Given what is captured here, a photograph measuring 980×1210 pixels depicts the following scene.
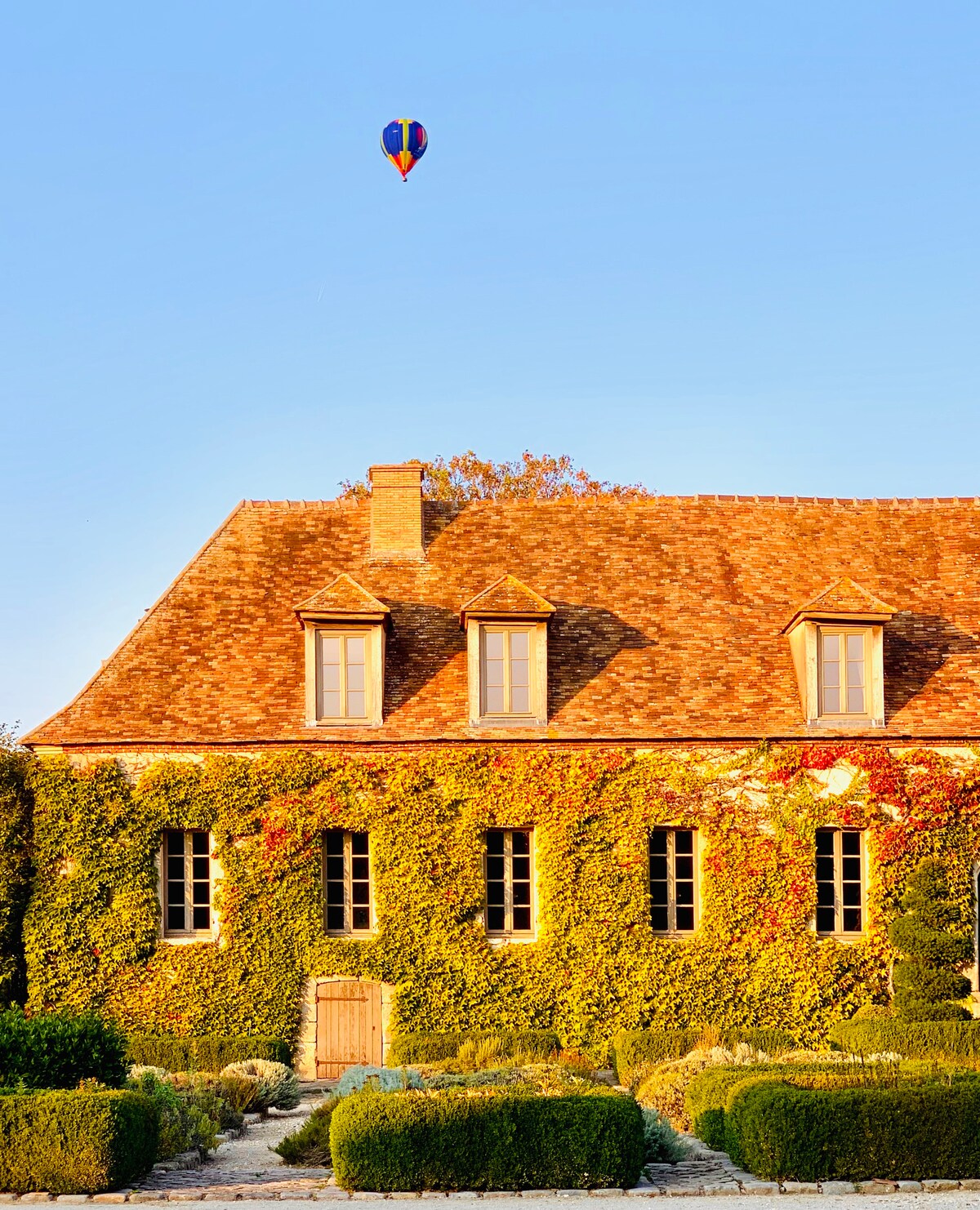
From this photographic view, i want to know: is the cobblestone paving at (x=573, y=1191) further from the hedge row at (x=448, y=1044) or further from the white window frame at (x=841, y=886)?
the white window frame at (x=841, y=886)

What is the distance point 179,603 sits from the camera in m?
28.5

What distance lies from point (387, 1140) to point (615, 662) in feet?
45.2

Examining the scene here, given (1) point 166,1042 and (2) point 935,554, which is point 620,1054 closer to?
(1) point 166,1042

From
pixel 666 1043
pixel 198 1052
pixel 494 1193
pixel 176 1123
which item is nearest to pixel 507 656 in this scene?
pixel 666 1043

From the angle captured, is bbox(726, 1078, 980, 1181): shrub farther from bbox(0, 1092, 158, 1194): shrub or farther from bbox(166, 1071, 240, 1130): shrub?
bbox(166, 1071, 240, 1130): shrub

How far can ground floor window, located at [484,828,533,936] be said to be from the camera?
26.3 meters

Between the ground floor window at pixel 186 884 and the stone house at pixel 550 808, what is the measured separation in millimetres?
48

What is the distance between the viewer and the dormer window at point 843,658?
26.6 metres

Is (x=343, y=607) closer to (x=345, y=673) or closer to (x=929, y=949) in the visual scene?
(x=345, y=673)

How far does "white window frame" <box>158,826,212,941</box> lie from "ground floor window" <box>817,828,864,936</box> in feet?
33.1

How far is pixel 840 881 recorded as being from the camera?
2630cm

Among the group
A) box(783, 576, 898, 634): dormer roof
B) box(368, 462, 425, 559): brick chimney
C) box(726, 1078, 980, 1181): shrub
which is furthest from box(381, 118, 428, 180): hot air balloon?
box(726, 1078, 980, 1181): shrub

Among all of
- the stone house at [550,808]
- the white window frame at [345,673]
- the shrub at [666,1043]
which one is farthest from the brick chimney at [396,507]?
the shrub at [666,1043]

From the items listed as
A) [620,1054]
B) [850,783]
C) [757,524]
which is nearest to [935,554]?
[757,524]
